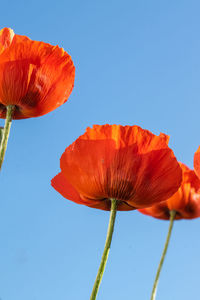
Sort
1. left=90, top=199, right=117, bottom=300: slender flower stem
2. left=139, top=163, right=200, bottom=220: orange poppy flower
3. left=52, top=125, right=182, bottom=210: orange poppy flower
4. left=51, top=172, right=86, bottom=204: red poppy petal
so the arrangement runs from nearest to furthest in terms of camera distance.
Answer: left=90, top=199, right=117, bottom=300: slender flower stem, left=52, top=125, right=182, bottom=210: orange poppy flower, left=51, top=172, right=86, bottom=204: red poppy petal, left=139, top=163, right=200, bottom=220: orange poppy flower

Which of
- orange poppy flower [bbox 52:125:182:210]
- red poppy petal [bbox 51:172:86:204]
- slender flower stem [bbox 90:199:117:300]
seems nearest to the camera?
slender flower stem [bbox 90:199:117:300]

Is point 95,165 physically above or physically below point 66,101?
below

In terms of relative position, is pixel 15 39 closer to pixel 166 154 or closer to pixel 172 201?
pixel 166 154

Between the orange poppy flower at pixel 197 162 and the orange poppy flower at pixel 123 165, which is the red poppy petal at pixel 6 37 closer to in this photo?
the orange poppy flower at pixel 123 165

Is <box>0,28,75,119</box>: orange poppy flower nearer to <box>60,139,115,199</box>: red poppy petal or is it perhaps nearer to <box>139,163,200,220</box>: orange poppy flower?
<box>60,139,115,199</box>: red poppy petal

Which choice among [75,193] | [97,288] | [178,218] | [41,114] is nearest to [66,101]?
[41,114]

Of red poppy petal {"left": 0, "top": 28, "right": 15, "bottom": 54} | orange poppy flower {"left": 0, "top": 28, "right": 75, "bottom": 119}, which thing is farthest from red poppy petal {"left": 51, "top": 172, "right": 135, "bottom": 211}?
red poppy petal {"left": 0, "top": 28, "right": 15, "bottom": 54}
